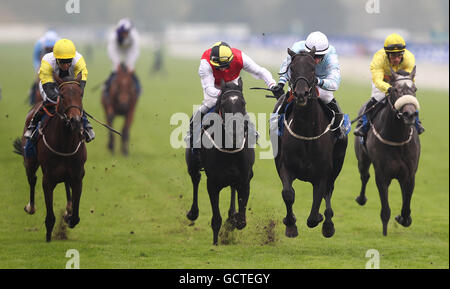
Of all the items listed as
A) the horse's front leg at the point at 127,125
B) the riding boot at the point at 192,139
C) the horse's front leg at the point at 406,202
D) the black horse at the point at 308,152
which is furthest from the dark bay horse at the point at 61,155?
the horse's front leg at the point at 127,125

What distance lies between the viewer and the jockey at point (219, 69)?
8984mm

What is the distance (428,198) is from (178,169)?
20.4 feet

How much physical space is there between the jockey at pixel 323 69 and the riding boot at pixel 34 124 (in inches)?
115

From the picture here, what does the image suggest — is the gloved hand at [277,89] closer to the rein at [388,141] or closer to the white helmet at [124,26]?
the rein at [388,141]

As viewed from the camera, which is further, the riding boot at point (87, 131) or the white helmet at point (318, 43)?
the riding boot at point (87, 131)

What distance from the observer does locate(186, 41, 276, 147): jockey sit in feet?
29.5

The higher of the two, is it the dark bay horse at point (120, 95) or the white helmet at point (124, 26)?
the white helmet at point (124, 26)

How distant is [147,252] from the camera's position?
39.0 ft

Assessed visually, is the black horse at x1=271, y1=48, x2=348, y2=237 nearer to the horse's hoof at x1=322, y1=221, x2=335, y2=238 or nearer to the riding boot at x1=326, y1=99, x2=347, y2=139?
the horse's hoof at x1=322, y1=221, x2=335, y2=238

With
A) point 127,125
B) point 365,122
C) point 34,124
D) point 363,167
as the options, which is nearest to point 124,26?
point 127,125

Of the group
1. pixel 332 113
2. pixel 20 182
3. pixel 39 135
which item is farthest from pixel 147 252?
pixel 20 182

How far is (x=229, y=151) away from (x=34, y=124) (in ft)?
8.85
